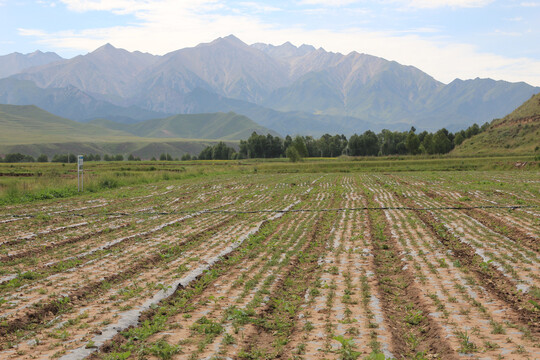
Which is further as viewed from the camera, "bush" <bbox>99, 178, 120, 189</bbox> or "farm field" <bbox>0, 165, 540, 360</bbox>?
"bush" <bbox>99, 178, 120, 189</bbox>

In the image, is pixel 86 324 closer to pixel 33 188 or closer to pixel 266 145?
pixel 33 188

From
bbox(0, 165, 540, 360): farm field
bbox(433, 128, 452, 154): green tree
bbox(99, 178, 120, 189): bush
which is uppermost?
bbox(433, 128, 452, 154): green tree

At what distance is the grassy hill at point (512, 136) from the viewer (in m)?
100

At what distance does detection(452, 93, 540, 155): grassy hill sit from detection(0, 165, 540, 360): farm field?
302ft

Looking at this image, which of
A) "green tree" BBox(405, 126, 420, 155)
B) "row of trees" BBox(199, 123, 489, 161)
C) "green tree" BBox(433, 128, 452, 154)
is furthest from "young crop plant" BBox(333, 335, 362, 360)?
"row of trees" BBox(199, 123, 489, 161)

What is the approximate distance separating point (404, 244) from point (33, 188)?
25.9 meters

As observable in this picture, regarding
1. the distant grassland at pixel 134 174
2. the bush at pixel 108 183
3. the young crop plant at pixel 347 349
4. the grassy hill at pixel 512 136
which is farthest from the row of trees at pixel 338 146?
the young crop plant at pixel 347 349

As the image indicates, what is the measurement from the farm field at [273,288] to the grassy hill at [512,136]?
3623 inches

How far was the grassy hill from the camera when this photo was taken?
10044 centimetres

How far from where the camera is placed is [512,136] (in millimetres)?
107688

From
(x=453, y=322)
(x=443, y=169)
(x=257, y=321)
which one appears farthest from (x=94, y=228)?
(x=443, y=169)

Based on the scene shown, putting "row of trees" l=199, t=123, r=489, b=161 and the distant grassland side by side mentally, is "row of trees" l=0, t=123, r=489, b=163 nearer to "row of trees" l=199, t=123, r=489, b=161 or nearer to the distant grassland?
"row of trees" l=199, t=123, r=489, b=161

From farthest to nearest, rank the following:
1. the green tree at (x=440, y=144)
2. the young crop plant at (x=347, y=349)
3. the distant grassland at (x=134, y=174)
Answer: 1. the green tree at (x=440, y=144)
2. the distant grassland at (x=134, y=174)
3. the young crop plant at (x=347, y=349)

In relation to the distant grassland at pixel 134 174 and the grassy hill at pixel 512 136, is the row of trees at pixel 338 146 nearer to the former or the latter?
the grassy hill at pixel 512 136
